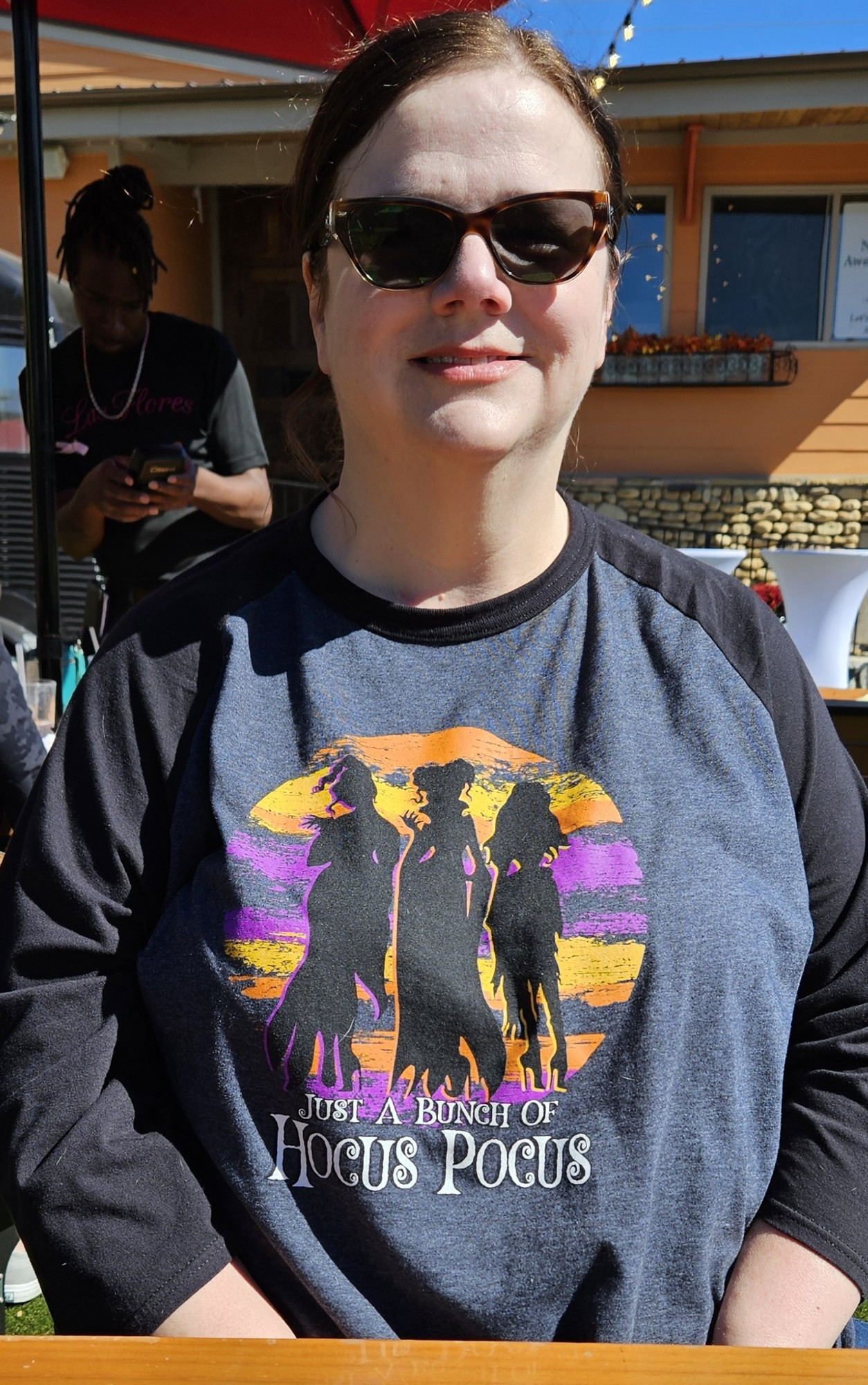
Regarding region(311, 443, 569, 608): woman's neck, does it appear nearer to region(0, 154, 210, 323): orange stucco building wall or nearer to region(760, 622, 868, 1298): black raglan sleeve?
region(760, 622, 868, 1298): black raglan sleeve

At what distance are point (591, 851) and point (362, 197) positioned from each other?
0.68 metres

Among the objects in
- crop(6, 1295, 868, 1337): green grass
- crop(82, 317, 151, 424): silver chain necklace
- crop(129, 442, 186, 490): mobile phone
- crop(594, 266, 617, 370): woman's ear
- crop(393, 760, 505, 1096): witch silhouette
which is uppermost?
crop(82, 317, 151, 424): silver chain necklace

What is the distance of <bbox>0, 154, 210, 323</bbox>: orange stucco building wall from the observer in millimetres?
6426

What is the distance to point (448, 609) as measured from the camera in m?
1.17

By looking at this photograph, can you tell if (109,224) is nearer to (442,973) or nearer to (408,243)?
(408,243)

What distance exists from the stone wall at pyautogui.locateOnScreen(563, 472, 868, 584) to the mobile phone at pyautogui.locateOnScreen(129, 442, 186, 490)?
6770 millimetres

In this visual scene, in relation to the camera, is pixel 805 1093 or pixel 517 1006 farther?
pixel 805 1093

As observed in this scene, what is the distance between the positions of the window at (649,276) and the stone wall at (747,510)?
1.29 metres

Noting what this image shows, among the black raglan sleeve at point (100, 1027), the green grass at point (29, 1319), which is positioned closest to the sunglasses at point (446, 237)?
the black raglan sleeve at point (100, 1027)

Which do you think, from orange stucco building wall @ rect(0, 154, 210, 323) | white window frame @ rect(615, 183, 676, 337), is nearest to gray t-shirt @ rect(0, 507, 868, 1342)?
orange stucco building wall @ rect(0, 154, 210, 323)

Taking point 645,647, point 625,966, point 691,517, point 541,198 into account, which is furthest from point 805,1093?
point 691,517

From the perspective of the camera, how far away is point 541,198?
111 centimetres

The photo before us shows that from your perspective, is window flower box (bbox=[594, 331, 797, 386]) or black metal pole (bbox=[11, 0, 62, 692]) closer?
black metal pole (bbox=[11, 0, 62, 692])

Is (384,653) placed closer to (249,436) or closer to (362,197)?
(362,197)
